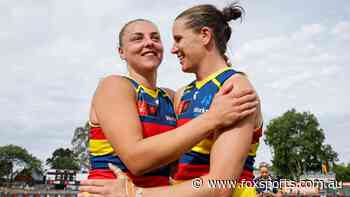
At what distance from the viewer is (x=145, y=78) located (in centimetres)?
329

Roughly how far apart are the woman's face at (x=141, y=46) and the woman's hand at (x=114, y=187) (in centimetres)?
89

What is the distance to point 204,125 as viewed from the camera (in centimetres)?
255

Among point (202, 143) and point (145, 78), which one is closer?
point (202, 143)

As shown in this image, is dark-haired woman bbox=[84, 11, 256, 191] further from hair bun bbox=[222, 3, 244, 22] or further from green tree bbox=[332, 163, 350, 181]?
green tree bbox=[332, 163, 350, 181]

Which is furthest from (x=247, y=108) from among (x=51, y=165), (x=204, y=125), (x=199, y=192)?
(x=51, y=165)

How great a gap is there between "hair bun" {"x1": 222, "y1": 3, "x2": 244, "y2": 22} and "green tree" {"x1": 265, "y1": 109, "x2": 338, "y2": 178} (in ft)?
225

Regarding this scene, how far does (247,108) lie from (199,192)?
0.59 metres

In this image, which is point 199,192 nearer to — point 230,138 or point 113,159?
point 230,138

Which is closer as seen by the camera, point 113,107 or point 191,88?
point 113,107

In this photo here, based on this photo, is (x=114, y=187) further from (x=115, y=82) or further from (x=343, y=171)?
(x=343, y=171)

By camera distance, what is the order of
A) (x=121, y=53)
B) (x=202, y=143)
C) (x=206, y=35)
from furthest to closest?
(x=121, y=53) → (x=206, y=35) → (x=202, y=143)

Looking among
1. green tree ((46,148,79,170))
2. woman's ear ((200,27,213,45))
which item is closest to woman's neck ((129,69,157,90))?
woman's ear ((200,27,213,45))

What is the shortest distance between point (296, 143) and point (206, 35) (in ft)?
240

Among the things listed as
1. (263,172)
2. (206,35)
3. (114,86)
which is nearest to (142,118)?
(114,86)
